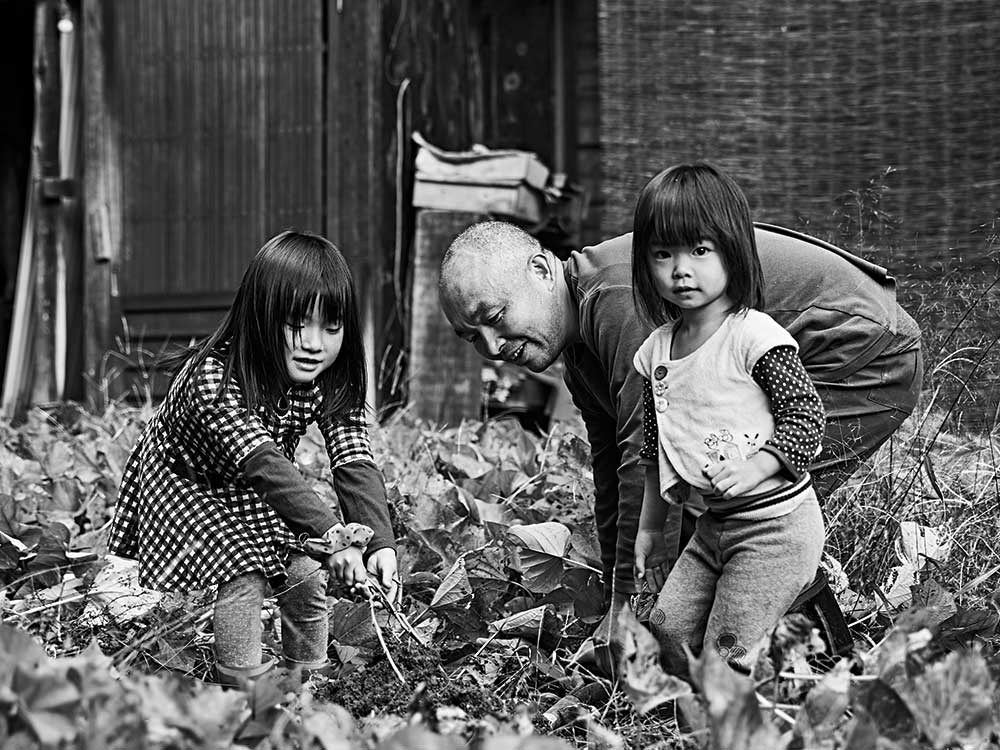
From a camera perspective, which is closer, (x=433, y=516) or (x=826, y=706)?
(x=826, y=706)

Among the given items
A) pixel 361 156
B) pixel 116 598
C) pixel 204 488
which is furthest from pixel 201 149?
pixel 204 488

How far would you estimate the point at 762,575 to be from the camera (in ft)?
6.73

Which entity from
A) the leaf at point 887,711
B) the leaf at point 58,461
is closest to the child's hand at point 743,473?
the leaf at point 887,711

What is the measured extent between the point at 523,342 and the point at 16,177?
740 cm

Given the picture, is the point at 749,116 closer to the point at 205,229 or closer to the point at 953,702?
the point at 205,229

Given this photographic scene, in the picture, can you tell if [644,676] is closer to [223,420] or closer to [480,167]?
[223,420]

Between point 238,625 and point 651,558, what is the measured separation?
31.3 inches

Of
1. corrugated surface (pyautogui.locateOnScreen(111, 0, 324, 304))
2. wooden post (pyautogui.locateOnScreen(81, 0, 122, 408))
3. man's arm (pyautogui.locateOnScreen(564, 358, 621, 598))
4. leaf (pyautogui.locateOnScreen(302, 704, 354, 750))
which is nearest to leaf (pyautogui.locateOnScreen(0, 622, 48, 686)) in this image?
leaf (pyautogui.locateOnScreen(302, 704, 354, 750))

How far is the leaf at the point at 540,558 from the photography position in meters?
2.68

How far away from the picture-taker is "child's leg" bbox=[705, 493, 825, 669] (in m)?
2.05

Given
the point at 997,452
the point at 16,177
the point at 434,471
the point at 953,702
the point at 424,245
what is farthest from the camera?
the point at 16,177

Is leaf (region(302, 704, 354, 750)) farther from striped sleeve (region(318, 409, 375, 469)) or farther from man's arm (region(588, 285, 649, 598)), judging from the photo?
striped sleeve (region(318, 409, 375, 469))

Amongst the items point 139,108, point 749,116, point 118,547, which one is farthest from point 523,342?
point 139,108

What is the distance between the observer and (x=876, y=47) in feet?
15.0
